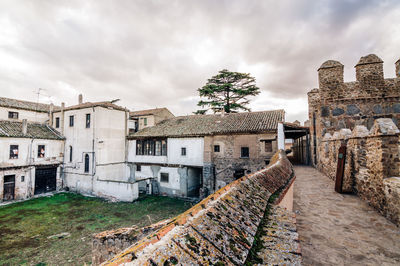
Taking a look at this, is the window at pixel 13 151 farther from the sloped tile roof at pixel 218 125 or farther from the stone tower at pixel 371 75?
the stone tower at pixel 371 75

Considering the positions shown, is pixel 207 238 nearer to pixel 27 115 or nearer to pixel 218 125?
pixel 218 125

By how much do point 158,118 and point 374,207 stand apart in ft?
76.2

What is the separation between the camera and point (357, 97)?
35.6 feet

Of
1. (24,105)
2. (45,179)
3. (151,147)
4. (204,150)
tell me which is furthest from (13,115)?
(204,150)

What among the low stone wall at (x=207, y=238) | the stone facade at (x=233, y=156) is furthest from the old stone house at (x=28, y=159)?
the low stone wall at (x=207, y=238)

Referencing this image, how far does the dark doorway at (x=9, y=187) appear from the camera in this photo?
58.5 feet

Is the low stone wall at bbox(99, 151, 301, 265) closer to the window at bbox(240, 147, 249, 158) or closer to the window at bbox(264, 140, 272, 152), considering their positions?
the window at bbox(264, 140, 272, 152)

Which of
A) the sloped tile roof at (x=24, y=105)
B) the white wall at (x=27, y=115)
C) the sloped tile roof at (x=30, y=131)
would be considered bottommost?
the sloped tile roof at (x=30, y=131)

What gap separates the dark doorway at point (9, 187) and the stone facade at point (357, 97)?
2801 cm

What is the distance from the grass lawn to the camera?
948 centimetres

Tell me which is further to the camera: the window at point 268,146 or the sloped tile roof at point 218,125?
the sloped tile roof at point 218,125

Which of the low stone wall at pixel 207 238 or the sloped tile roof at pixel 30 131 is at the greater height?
the sloped tile roof at pixel 30 131

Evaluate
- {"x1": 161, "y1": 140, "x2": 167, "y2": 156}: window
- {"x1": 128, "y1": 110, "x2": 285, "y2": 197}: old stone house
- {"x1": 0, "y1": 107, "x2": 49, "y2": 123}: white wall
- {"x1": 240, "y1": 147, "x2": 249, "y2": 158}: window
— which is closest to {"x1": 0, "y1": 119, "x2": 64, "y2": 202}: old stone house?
{"x1": 0, "y1": 107, "x2": 49, "y2": 123}: white wall

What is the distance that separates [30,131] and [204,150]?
797 inches
